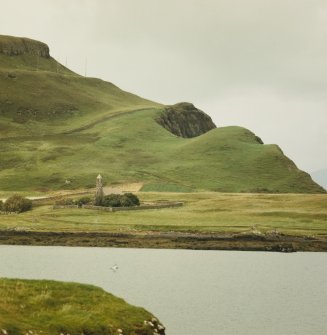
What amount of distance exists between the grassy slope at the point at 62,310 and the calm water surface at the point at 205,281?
1045cm

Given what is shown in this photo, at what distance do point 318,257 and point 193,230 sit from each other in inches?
883

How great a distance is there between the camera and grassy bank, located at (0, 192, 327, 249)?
121 meters

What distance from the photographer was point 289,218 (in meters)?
139

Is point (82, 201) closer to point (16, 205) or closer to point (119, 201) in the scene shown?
point (119, 201)

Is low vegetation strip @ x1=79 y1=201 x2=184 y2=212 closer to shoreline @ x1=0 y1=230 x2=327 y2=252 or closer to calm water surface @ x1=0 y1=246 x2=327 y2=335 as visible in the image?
shoreline @ x1=0 y1=230 x2=327 y2=252

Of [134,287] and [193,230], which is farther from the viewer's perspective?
[193,230]

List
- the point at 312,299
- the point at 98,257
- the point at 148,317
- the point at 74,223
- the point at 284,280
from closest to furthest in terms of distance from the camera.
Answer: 1. the point at 148,317
2. the point at 312,299
3. the point at 284,280
4. the point at 98,257
5. the point at 74,223

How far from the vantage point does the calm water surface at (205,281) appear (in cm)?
5909

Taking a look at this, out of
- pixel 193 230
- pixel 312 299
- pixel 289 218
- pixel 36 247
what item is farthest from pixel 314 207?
pixel 312 299

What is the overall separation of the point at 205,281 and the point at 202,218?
189 feet

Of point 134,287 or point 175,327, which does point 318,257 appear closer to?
point 134,287

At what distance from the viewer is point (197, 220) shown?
13662cm

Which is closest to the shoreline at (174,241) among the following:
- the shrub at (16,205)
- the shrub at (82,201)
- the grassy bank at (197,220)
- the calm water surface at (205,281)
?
the grassy bank at (197,220)

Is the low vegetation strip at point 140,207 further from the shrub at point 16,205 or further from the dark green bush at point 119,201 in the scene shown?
the shrub at point 16,205
